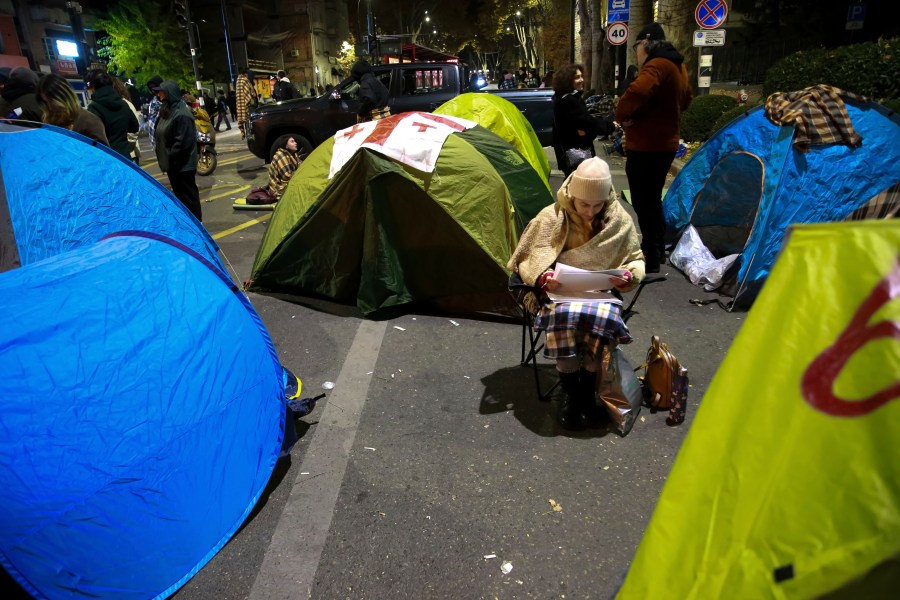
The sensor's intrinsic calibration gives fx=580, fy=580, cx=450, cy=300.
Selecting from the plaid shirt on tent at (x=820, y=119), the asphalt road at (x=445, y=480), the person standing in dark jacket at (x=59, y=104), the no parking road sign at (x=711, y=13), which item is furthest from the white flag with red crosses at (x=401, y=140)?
the no parking road sign at (x=711, y=13)

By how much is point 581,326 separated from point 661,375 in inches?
28.3

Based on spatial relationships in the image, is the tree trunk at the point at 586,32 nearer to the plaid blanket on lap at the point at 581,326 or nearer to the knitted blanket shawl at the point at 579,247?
the knitted blanket shawl at the point at 579,247

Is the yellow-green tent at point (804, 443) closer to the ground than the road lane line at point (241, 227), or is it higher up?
higher up

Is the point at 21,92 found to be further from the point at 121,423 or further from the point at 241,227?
the point at 121,423

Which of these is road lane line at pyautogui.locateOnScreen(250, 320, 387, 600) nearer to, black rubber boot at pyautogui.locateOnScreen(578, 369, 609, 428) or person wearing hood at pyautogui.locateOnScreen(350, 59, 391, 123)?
black rubber boot at pyautogui.locateOnScreen(578, 369, 609, 428)

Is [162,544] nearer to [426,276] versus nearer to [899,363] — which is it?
[899,363]

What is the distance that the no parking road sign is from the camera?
32.1 ft

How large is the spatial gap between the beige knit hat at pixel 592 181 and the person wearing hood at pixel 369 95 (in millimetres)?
7120

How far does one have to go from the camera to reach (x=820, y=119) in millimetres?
4688

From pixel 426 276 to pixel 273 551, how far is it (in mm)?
2757

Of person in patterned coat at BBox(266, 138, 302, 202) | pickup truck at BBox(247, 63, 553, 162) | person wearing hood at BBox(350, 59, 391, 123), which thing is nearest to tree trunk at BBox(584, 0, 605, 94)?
pickup truck at BBox(247, 63, 553, 162)

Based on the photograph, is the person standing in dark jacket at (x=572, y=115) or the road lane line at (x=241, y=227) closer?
the person standing in dark jacket at (x=572, y=115)

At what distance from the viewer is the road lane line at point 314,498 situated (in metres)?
2.40

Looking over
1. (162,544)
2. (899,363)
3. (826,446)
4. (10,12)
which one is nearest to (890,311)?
(899,363)
